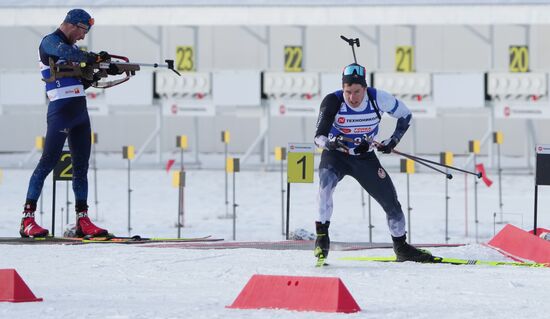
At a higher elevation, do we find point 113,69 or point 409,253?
point 113,69

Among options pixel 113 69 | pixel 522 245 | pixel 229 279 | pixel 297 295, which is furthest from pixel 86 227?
pixel 297 295

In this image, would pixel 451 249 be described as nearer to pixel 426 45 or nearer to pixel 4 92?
pixel 4 92


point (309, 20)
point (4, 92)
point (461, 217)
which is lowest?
point (461, 217)

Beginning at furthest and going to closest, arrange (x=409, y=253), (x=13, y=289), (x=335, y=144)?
(x=409, y=253) → (x=335, y=144) → (x=13, y=289)

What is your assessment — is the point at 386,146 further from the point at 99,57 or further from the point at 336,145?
the point at 99,57

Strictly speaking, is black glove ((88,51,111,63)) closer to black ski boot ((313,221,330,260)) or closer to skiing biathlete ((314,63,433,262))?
skiing biathlete ((314,63,433,262))

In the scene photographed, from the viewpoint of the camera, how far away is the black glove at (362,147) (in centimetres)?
812

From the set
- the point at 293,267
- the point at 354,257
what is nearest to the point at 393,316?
the point at 293,267

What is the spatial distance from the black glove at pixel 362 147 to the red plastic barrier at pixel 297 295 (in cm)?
198

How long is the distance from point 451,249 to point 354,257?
1.17m

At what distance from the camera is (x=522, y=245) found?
9.43m

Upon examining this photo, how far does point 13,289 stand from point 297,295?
1.60 metres

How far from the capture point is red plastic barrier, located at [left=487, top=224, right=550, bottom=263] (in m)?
9.16

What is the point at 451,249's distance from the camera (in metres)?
Result: 9.59
